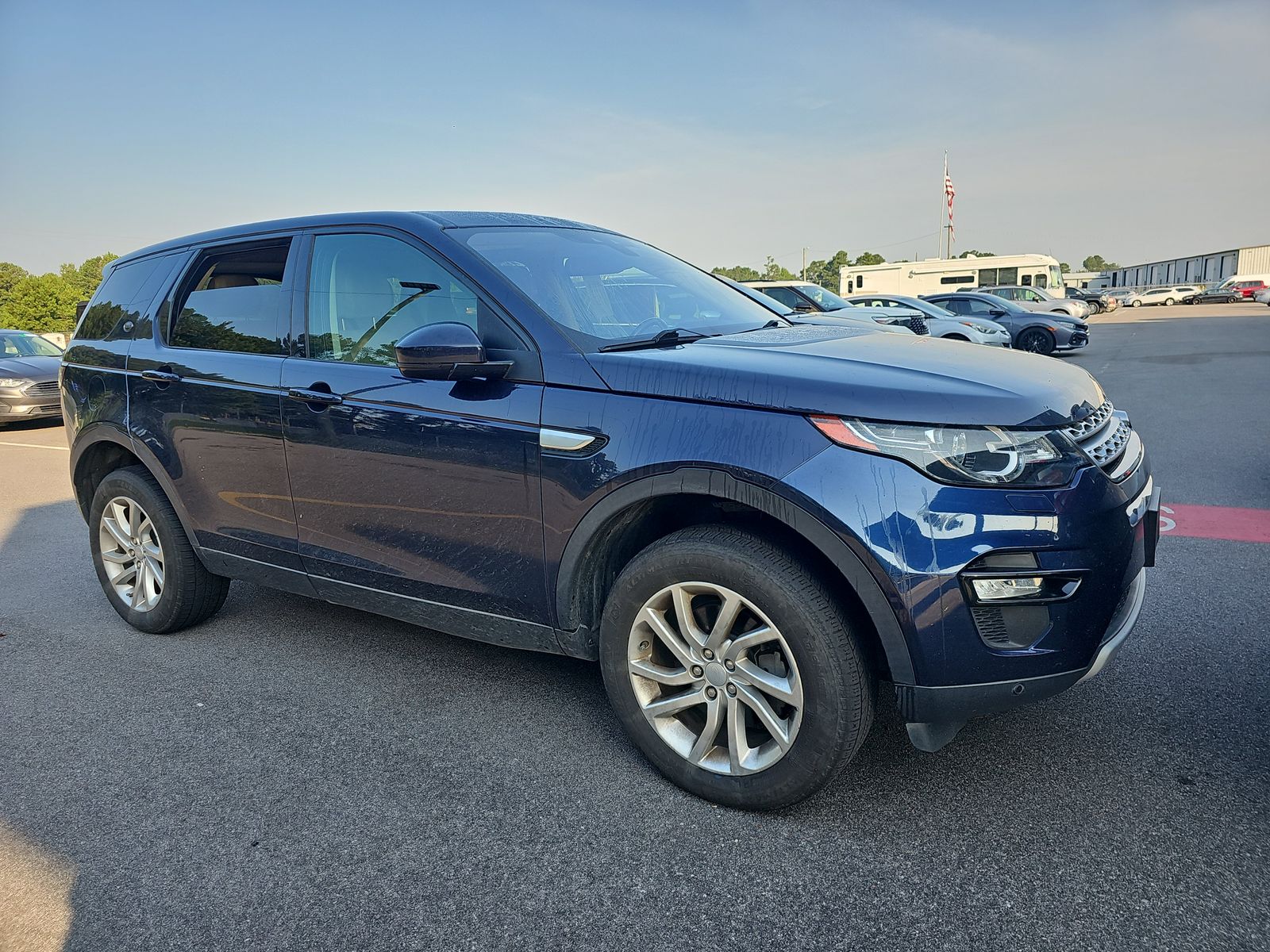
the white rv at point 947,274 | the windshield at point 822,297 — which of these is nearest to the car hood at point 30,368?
the windshield at point 822,297

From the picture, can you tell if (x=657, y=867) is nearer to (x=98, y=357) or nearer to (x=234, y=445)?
(x=234, y=445)

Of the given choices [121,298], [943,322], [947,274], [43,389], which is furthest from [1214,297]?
[121,298]

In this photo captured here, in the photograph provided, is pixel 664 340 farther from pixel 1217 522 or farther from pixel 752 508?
pixel 1217 522

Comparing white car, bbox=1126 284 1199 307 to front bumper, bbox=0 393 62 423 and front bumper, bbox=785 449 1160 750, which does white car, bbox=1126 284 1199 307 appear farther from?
front bumper, bbox=785 449 1160 750

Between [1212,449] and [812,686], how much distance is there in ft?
24.1

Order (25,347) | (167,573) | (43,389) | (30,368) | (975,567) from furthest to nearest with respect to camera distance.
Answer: (25,347) < (30,368) < (43,389) < (167,573) < (975,567)

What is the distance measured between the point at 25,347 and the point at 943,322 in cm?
1530

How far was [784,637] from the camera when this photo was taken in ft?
7.93

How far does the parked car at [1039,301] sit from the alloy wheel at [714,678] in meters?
19.9

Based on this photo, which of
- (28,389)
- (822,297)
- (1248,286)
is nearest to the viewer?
(28,389)

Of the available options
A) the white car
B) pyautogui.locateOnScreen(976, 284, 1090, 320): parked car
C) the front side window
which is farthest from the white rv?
the front side window

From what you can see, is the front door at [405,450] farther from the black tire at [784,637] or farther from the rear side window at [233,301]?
the black tire at [784,637]

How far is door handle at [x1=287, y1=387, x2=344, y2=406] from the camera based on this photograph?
3.24m

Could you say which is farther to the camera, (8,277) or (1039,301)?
(8,277)
